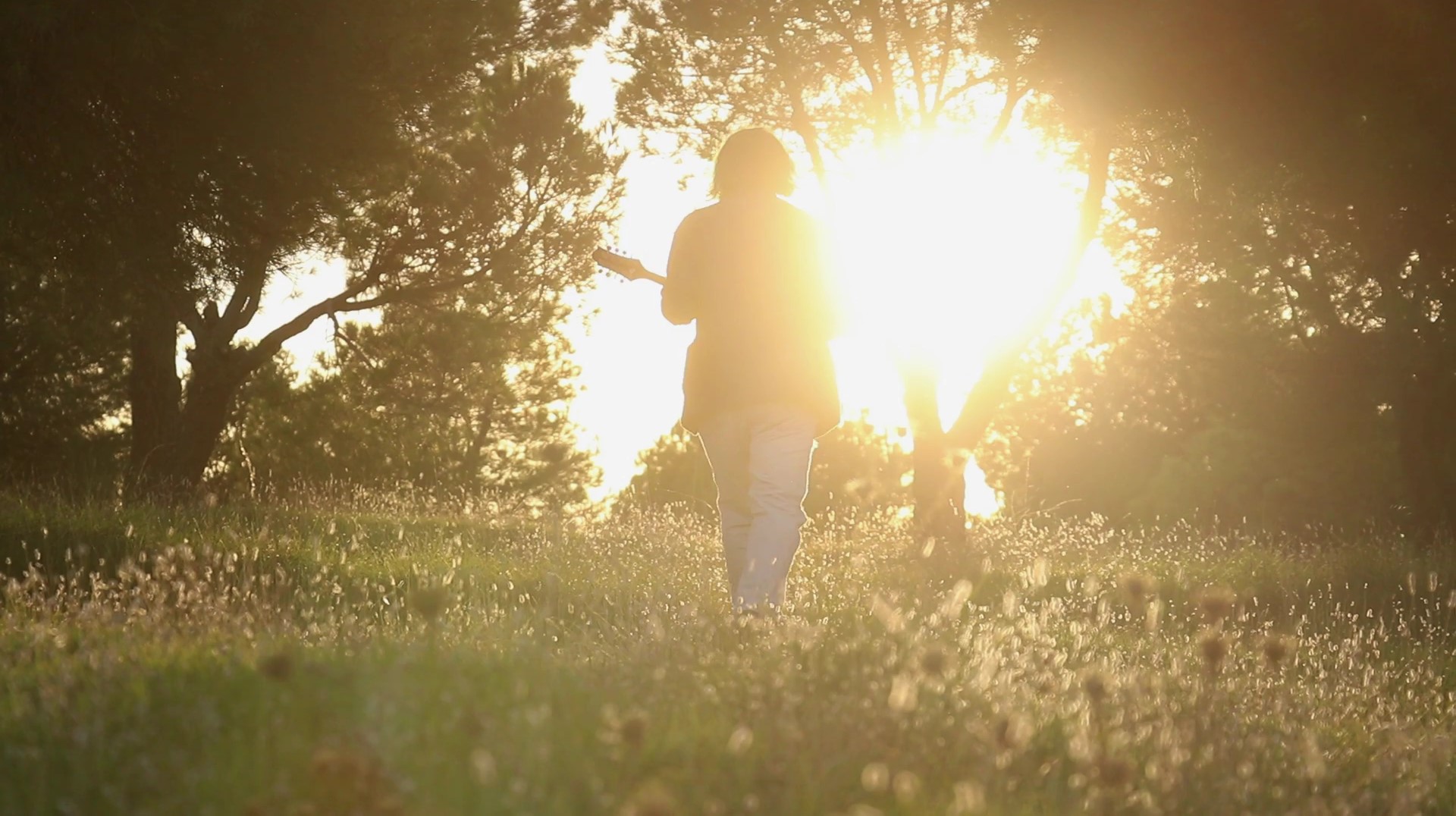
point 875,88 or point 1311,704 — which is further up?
point 875,88

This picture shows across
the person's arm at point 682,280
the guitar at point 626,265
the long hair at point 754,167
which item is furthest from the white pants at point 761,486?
the long hair at point 754,167

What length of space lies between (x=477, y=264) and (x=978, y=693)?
549 inches

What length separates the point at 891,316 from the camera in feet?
49.3

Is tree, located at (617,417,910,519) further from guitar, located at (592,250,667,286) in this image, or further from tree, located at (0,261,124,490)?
guitar, located at (592,250,667,286)

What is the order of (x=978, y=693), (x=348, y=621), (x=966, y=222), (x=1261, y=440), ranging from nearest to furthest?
1. (x=978, y=693)
2. (x=348, y=621)
3. (x=966, y=222)
4. (x=1261, y=440)

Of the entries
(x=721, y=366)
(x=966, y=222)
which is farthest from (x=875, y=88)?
(x=721, y=366)

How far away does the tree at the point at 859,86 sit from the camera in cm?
1419

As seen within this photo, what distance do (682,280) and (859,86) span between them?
33.7ft

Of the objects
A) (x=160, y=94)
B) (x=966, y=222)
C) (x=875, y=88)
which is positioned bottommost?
(x=160, y=94)

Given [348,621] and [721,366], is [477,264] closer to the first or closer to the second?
[721,366]

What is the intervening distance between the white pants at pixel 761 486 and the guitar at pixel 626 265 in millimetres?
876

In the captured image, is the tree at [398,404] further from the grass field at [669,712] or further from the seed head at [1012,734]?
the seed head at [1012,734]

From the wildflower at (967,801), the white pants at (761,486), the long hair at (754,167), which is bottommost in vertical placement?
the wildflower at (967,801)

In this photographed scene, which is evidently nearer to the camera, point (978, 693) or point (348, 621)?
point (978, 693)
